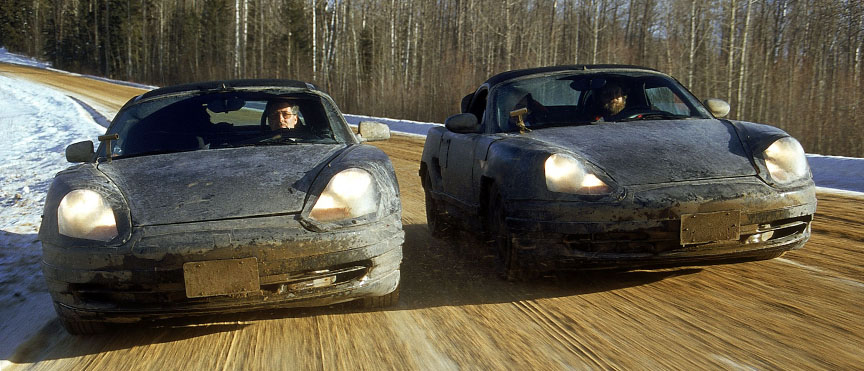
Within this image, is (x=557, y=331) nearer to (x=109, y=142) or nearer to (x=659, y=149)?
(x=659, y=149)

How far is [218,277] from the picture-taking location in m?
3.43

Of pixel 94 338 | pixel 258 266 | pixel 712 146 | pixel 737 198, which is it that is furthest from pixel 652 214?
pixel 94 338

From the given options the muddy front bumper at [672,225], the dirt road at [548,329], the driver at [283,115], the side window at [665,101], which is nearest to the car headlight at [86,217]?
the dirt road at [548,329]

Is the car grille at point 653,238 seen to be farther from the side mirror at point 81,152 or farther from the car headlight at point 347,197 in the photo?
the side mirror at point 81,152

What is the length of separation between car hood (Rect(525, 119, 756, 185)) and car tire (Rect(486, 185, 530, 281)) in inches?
19.2

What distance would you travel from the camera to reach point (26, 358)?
11.6 feet

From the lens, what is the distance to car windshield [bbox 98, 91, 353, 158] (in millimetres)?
4750

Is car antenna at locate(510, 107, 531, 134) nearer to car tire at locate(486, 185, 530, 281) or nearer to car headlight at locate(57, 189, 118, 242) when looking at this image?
car tire at locate(486, 185, 530, 281)

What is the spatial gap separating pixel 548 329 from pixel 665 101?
2.66 metres

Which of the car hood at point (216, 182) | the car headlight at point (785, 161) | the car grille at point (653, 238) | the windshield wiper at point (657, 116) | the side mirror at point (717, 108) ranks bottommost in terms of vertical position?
the car grille at point (653, 238)

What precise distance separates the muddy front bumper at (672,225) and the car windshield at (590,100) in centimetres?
126

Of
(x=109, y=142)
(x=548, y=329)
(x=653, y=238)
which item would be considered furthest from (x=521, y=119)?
(x=109, y=142)

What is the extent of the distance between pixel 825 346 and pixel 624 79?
3.01m

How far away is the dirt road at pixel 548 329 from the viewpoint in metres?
3.19
